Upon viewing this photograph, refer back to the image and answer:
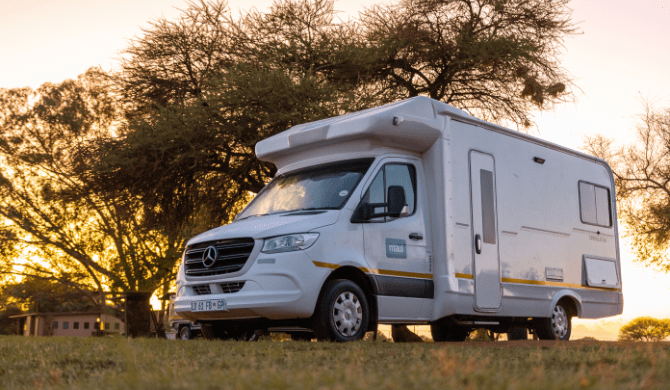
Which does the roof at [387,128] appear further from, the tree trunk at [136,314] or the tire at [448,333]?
the tree trunk at [136,314]

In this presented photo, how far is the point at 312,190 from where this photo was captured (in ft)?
30.9

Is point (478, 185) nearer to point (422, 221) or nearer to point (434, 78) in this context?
point (422, 221)

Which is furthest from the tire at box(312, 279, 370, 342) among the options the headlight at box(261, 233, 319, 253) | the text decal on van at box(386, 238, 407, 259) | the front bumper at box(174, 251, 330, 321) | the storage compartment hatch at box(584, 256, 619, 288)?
the storage compartment hatch at box(584, 256, 619, 288)

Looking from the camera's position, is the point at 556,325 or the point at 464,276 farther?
the point at 556,325

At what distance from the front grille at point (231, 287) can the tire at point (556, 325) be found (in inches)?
203

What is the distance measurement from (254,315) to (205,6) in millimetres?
15305

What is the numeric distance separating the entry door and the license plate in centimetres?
342

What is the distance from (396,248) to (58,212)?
90.5 ft

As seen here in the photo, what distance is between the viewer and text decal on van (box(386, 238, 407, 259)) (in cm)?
912

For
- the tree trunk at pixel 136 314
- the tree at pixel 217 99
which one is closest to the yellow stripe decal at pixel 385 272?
the tree at pixel 217 99

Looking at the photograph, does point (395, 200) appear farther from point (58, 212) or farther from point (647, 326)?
point (58, 212)

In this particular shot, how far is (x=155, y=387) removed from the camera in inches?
153

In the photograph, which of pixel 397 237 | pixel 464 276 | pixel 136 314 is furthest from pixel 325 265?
pixel 136 314

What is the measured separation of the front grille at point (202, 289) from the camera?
355 inches
